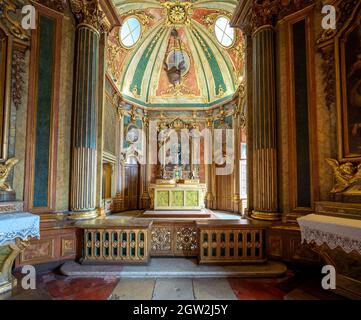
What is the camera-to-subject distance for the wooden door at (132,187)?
35.3 ft

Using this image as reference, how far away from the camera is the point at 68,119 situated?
15.3 ft

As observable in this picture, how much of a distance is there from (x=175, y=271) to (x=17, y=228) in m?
2.60

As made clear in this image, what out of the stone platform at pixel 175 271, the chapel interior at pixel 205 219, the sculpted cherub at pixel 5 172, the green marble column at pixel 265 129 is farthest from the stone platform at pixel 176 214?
the sculpted cherub at pixel 5 172

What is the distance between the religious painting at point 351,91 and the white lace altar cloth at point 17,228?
5.39 meters

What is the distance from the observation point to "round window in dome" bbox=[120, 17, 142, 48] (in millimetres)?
9273

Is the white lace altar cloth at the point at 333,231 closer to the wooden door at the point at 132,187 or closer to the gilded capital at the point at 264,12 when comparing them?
the gilded capital at the point at 264,12

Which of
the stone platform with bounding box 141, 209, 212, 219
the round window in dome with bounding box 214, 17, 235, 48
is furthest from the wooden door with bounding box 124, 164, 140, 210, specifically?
the round window in dome with bounding box 214, 17, 235, 48

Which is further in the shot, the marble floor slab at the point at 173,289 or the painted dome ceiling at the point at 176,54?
the painted dome ceiling at the point at 176,54

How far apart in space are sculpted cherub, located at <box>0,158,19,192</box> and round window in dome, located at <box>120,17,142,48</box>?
7.85m

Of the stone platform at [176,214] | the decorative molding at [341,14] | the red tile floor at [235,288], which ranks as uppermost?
the decorative molding at [341,14]

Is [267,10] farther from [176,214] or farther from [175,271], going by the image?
[176,214]

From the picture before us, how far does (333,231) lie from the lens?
2.85m

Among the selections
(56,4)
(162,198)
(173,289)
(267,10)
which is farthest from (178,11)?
(173,289)

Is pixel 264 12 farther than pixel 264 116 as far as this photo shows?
Yes
